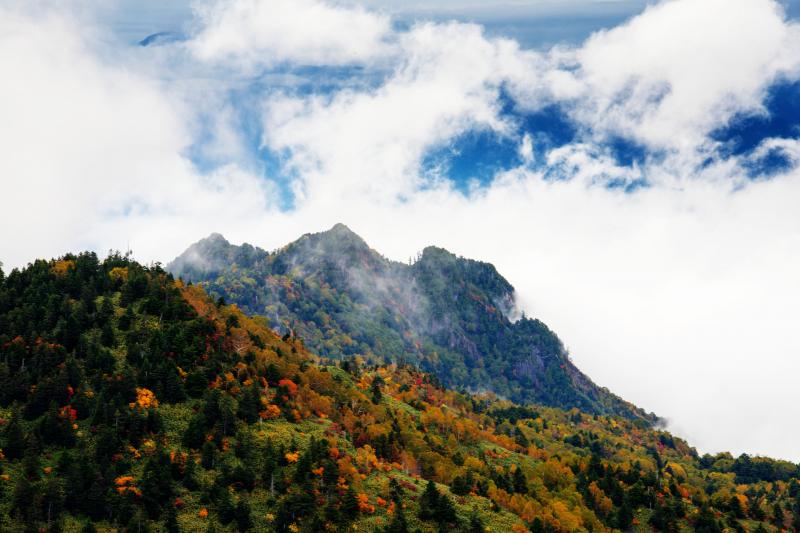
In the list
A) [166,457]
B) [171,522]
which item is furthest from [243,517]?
[166,457]

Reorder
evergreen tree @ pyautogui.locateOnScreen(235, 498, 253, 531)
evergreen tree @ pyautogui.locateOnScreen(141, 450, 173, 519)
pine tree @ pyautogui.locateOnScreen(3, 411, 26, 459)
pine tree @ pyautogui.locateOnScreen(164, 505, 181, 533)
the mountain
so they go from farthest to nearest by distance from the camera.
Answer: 1. evergreen tree @ pyautogui.locateOnScreen(235, 498, 253, 531)
2. pine tree @ pyautogui.locateOnScreen(3, 411, 26, 459)
3. evergreen tree @ pyautogui.locateOnScreen(141, 450, 173, 519)
4. the mountain
5. pine tree @ pyautogui.locateOnScreen(164, 505, 181, 533)

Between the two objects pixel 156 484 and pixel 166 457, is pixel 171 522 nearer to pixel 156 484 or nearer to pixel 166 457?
pixel 156 484

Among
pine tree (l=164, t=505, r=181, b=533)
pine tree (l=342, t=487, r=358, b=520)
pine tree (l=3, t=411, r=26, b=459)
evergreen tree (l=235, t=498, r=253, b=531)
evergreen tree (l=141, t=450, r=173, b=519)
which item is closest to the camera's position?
pine tree (l=164, t=505, r=181, b=533)

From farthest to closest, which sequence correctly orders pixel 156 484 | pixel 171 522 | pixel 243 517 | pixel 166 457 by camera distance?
1. pixel 166 457
2. pixel 243 517
3. pixel 156 484
4. pixel 171 522

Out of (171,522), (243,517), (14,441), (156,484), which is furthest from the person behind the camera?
(243,517)

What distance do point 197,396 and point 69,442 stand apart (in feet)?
132

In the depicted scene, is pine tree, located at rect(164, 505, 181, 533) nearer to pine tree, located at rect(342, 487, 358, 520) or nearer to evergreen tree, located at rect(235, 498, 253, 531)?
evergreen tree, located at rect(235, 498, 253, 531)

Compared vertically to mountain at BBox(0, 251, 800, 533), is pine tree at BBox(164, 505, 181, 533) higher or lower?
lower

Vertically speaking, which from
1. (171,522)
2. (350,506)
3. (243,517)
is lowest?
(171,522)

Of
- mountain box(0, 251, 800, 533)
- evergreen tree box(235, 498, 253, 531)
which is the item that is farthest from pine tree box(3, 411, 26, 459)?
evergreen tree box(235, 498, 253, 531)

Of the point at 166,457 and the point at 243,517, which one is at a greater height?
the point at 166,457

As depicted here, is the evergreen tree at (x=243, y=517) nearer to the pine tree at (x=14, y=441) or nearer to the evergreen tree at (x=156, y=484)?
the evergreen tree at (x=156, y=484)

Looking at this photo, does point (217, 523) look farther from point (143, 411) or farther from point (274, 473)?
point (143, 411)

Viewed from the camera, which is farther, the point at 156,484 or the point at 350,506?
the point at 350,506
